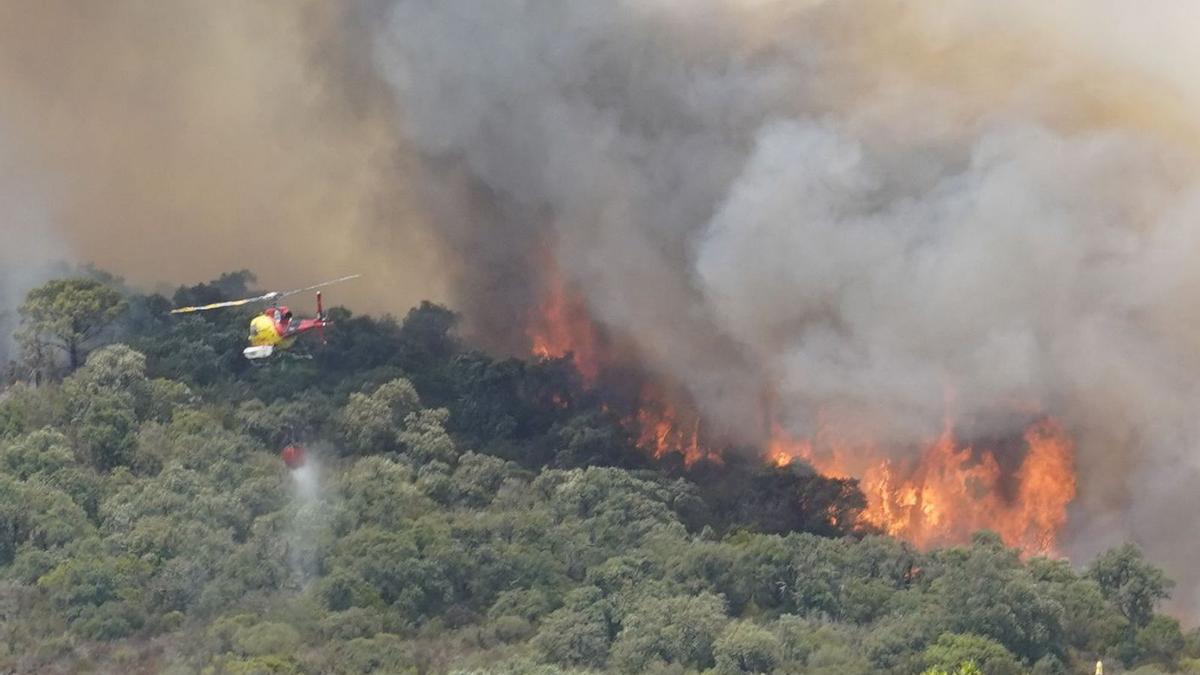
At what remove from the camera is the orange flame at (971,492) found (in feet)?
211

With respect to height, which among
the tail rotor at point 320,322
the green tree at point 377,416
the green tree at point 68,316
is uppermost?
the green tree at point 68,316

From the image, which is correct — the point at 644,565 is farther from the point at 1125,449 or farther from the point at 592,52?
the point at 592,52

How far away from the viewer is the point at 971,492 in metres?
64.6

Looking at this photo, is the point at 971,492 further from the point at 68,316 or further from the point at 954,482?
the point at 68,316

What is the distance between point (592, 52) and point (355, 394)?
11.0 metres

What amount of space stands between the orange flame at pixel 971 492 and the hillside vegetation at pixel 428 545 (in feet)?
3.65

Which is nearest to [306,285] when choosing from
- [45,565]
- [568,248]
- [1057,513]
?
[568,248]

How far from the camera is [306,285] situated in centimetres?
8038

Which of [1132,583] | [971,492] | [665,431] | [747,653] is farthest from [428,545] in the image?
[1132,583]

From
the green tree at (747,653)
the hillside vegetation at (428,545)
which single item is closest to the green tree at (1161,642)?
the hillside vegetation at (428,545)

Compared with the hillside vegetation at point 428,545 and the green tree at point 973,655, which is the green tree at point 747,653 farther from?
the green tree at point 973,655

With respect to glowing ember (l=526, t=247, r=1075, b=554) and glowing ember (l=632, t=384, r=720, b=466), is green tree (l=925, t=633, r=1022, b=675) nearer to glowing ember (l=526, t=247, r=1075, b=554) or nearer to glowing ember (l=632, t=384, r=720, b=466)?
glowing ember (l=526, t=247, r=1075, b=554)

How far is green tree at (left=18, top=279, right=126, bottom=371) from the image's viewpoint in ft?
239

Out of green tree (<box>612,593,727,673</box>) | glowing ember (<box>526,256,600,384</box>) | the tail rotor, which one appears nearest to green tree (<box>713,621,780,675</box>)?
green tree (<box>612,593,727,673</box>)
